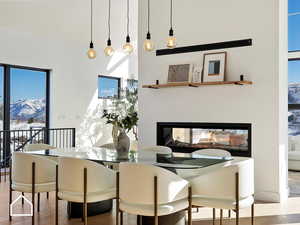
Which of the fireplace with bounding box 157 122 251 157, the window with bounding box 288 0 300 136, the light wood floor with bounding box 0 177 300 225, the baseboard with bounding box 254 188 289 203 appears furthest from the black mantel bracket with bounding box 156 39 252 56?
the window with bounding box 288 0 300 136

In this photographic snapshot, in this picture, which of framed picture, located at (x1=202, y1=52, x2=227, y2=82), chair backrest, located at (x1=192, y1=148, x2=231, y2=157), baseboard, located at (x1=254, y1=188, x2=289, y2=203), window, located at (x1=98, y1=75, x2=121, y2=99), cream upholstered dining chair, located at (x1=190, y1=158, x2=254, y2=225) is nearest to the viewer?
cream upholstered dining chair, located at (x1=190, y1=158, x2=254, y2=225)

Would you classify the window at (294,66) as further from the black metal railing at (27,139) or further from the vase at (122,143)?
the vase at (122,143)

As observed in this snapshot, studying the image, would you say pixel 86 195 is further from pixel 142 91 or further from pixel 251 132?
pixel 142 91

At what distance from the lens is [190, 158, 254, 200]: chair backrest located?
3.17m

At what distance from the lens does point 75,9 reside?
7395mm

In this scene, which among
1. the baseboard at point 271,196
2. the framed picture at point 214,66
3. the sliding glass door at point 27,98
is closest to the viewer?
the baseboard at point 271,196

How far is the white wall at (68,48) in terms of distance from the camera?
7.25m

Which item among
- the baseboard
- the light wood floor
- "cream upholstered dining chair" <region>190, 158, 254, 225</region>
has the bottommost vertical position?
the light wood floor

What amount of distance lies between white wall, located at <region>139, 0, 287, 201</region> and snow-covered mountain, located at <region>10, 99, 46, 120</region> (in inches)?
136

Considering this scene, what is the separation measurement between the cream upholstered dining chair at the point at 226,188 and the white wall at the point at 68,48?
16.9 feet

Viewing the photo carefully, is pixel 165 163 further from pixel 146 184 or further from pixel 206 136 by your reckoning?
pixel 206 136

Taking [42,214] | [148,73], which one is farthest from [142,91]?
[42,214]

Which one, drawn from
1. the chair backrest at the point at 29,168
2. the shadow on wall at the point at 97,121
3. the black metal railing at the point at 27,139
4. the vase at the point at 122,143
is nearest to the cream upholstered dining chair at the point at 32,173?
the chair backrest at the point at 29,168

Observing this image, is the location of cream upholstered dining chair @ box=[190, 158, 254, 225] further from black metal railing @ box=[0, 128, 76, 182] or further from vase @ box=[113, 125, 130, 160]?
black metal railing @ box=[0, 128, 76, 182]
